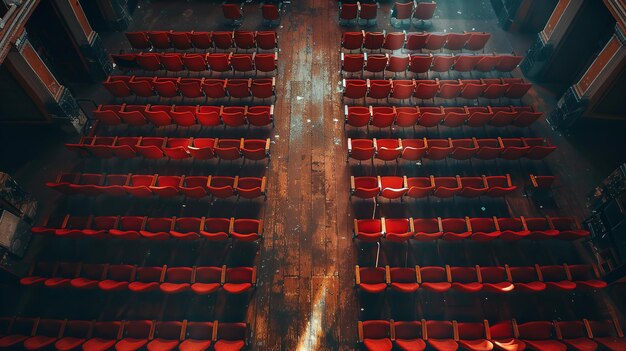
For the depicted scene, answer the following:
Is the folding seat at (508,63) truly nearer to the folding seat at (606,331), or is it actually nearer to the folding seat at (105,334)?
the folding seat at (606,331)

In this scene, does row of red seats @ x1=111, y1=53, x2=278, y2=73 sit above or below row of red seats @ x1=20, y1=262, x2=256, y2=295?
above

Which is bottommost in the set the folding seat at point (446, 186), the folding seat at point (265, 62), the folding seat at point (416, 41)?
the folding seat at point (446, 186)

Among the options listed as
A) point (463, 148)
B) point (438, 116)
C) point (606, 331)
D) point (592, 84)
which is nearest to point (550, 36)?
point (592, 84)

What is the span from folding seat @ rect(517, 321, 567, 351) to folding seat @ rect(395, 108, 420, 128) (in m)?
2.83

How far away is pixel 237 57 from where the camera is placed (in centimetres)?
563

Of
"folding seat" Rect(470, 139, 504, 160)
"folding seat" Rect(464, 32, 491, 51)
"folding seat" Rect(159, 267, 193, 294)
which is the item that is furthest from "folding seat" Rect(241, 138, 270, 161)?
"folding seat" Rect(464, 32, 491, 51)

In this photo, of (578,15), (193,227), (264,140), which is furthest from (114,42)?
(578,15)

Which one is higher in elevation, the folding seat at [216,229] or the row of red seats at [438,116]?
the row of red seats at [438,116]

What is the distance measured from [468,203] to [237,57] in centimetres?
408

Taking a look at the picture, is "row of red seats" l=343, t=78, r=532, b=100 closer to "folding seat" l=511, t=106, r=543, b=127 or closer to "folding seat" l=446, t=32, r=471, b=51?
"folding seat" l=511, t=106, r=543, b=127

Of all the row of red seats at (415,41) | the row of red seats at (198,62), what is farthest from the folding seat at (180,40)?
the row of red seats at (415,41)

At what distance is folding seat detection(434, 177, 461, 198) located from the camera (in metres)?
4.48

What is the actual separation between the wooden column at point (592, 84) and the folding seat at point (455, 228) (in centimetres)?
249

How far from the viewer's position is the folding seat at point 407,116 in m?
5.01
